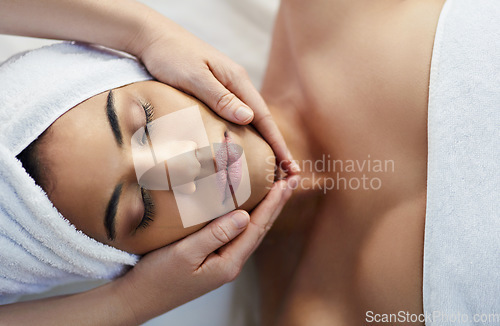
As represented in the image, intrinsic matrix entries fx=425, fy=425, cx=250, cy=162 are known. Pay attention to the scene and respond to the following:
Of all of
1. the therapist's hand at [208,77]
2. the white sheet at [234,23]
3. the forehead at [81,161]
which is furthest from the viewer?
the white sheet at [234,23]

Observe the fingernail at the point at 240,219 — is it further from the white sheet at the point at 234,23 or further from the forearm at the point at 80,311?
the white sheet at the point at 234,23

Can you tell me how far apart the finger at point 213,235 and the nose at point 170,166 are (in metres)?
0.09

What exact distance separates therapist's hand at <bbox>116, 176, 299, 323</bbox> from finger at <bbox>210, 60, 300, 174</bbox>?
77 mm

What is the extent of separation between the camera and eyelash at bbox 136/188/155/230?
749mm

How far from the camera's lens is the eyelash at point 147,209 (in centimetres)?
75

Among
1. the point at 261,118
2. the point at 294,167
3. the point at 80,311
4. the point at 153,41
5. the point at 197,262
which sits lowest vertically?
the point at 80,311

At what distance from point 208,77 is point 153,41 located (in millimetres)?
171

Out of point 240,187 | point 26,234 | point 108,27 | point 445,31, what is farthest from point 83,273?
point 445,31

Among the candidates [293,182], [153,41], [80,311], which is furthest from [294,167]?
[80,311]

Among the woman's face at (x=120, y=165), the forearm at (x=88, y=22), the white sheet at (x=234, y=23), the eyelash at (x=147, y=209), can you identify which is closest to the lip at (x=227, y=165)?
the woman's face at (x=120, y=165)

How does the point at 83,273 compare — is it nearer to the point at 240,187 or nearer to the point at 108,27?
the point at 240,187

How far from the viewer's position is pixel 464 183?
2.39 ft

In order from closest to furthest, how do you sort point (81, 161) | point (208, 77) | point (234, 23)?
point (81, 161), point (208, 77), point (234, 23)

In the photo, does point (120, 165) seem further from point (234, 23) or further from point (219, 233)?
point (234, 23)
